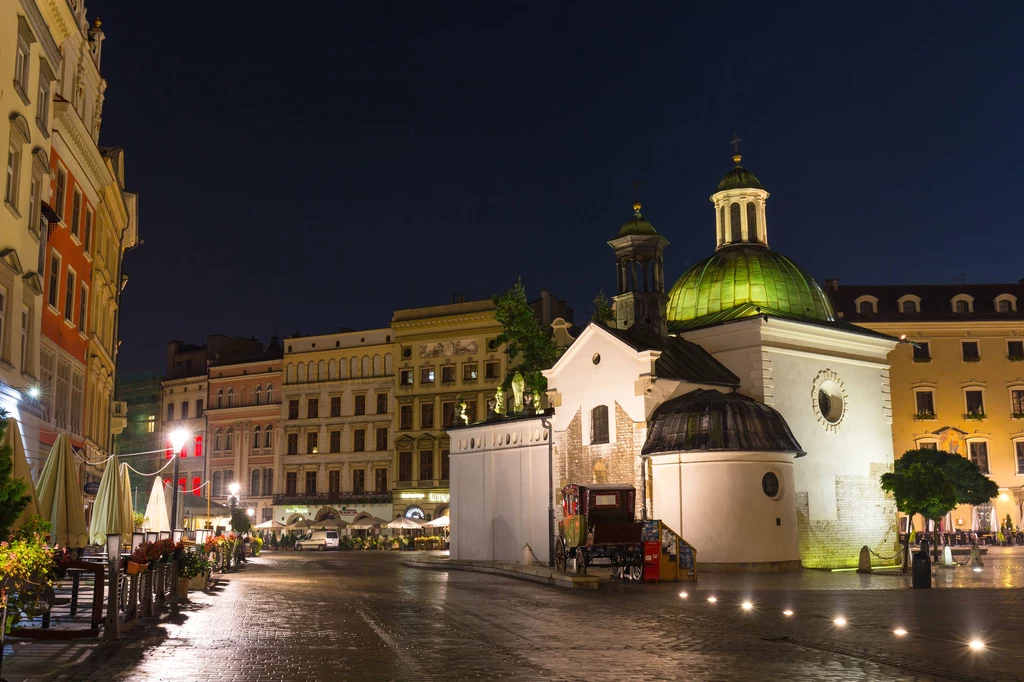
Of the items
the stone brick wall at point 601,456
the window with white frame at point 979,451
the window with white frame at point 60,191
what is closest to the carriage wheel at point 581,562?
the stone brick wall at point 601,456

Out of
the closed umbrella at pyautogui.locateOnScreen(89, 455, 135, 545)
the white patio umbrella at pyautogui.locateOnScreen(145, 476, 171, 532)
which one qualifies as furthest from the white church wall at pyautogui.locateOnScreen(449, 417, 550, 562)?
the closed umbrella at pyautogui.locateOnScreen(89, 455, 135, 545)

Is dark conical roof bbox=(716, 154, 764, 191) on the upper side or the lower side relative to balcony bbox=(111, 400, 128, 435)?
upper

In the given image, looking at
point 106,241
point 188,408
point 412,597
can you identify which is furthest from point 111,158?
point 188,408

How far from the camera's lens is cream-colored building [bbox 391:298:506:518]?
236 ft

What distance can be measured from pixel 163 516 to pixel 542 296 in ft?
152

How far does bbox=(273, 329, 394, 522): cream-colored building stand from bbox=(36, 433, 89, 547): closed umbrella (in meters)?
54.7

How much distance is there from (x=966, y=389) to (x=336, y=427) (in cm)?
4353

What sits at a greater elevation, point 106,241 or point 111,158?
point 111,158

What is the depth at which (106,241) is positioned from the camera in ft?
126

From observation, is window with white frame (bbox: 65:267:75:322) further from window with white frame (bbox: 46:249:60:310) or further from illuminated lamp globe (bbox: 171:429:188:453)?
illuminated lamp globe (bbox: 171:429:188:453)

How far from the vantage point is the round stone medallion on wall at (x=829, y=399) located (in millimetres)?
40062

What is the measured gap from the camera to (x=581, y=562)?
103 feet

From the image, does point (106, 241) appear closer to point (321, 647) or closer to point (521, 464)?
point (521, 464)

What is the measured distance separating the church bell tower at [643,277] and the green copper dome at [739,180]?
14.8 feet
